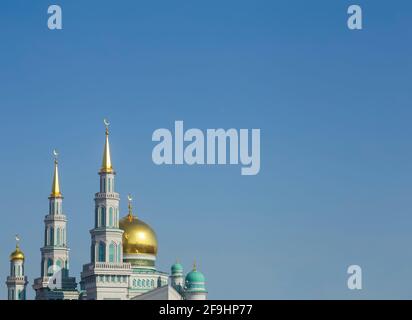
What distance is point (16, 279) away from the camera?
90875 millimetres

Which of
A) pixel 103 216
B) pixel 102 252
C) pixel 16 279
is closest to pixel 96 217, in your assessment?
pixel 103 216

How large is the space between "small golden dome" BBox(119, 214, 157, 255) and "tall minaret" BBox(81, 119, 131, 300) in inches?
197

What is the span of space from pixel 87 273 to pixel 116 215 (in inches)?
167

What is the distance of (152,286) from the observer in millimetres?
83750

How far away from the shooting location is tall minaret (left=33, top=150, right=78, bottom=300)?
8281 cm

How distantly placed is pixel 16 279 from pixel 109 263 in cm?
1538

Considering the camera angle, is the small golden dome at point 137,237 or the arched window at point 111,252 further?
the small golden dome at point 137,237

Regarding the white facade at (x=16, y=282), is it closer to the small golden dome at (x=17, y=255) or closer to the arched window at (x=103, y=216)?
the small golden dome at (x=17, y=255)

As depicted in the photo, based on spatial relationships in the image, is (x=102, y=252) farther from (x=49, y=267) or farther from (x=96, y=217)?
(x=49, y=267)

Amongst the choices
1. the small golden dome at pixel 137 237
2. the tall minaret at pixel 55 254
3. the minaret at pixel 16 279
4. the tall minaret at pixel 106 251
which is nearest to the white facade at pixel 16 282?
the minaret at pixel 16 279

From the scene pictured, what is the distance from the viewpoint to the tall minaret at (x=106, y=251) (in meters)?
77.7

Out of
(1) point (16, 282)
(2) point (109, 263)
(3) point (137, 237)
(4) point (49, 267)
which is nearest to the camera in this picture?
(2) point (109, 263)
